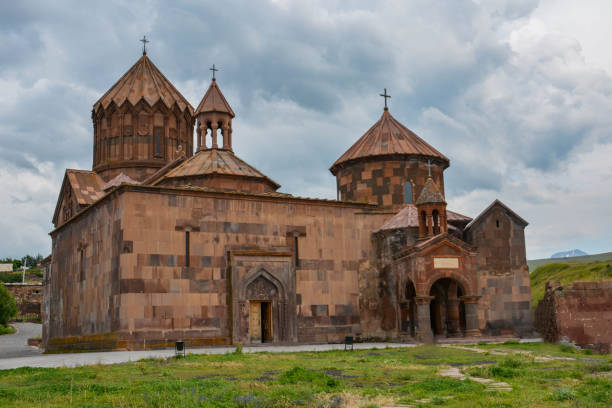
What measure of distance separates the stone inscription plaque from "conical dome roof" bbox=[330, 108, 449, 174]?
6.29 m

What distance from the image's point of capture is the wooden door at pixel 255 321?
19625 mm

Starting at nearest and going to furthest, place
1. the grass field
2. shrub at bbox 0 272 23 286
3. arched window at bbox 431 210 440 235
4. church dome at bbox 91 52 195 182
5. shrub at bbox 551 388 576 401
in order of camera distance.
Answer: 1. the grass field
2. shrub at bbox 551 388 576 401
3. arched window at bbox 431 210 440 235
4. church dome at bbox 91 52 195 182
5. shrub at bbox 0 272 23 286

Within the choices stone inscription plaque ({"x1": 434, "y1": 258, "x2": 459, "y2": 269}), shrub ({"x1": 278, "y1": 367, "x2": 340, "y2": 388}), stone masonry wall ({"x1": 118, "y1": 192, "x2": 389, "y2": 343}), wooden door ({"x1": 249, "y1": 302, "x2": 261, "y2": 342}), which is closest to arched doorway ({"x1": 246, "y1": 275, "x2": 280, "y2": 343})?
wooden door ({"x1": 249, "y1": 302, "x2": 261, "y2": 342})

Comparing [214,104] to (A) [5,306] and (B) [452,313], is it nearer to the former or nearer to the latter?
(B) [452,313]

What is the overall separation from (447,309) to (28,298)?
50.0 m

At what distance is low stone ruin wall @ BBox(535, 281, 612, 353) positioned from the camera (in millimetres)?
18422

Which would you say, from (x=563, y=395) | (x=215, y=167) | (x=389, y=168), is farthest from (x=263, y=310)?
(x=563, y=395)

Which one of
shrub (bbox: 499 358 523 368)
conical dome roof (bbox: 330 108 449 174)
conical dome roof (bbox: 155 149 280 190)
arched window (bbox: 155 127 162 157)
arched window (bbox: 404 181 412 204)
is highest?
arched window (bbox: 155 127 162 157)

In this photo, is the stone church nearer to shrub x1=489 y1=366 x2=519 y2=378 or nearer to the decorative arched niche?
the decorative arched niche

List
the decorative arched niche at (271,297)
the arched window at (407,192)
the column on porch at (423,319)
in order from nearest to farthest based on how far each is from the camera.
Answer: the column on porch at (423,319) < the decorative arched niche at (271,297) < the arched window at (407,192)

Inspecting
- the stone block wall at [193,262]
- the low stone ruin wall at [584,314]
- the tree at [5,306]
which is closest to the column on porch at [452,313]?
the stone block wall at [193,262]

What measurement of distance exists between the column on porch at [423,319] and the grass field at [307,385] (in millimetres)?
6443

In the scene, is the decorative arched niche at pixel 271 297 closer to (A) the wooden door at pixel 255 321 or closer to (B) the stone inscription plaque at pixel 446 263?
(A) the wooden door at pixel 255 321

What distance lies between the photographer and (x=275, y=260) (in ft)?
65.7
